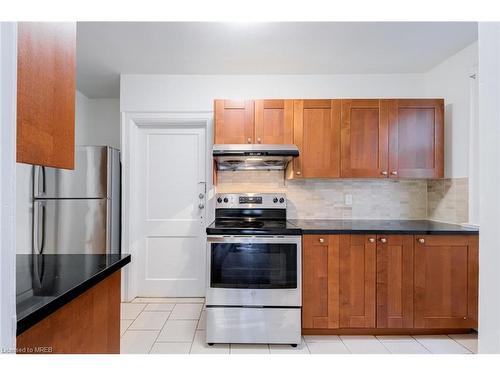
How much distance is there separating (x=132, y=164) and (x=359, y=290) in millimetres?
2454

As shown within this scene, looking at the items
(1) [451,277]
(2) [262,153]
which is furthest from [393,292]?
(2) [262,153]

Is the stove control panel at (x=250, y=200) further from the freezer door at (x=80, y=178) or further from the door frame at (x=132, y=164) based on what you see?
the freezer door at (x=80, y=178)

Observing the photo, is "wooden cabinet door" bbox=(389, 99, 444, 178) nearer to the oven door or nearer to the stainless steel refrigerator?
the oven door

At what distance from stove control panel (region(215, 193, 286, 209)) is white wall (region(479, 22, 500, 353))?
8.09ft

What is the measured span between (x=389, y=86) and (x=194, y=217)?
8.03 feet

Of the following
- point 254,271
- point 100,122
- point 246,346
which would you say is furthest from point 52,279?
point 100,122

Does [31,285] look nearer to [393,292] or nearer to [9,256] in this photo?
[9,256]

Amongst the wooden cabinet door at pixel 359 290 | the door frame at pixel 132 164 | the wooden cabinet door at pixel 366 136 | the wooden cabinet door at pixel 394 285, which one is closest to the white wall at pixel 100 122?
the door frame at pixel 132 164

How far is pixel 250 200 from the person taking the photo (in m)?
2.92

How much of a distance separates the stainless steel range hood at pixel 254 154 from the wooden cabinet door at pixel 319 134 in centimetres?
17

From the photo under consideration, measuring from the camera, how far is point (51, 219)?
2631 mm

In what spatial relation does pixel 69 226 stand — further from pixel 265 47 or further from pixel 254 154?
pixel 265 47
